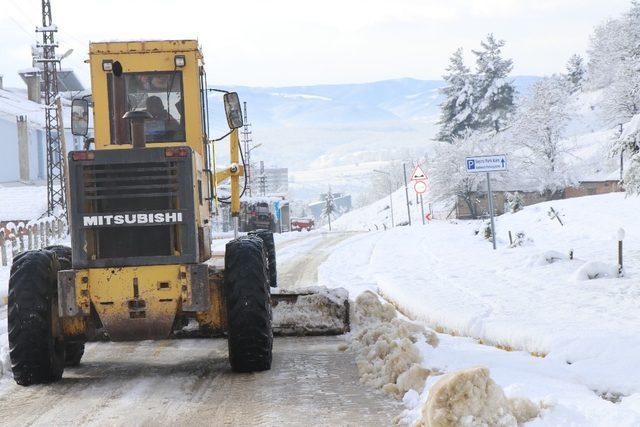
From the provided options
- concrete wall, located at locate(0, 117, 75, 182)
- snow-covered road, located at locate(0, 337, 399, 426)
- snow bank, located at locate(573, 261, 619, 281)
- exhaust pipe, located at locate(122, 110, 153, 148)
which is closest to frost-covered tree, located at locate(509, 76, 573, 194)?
concrete wall, located at locate(0, 117, 75, 182)

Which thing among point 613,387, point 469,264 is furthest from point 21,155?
point 613,387

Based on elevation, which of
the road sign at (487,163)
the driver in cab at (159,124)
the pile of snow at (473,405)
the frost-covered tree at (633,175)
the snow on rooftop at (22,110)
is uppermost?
the snow on rooftop at (22,110)

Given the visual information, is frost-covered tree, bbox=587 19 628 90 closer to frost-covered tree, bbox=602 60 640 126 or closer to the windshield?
frost-covered tree, bbox=602 60 640 126

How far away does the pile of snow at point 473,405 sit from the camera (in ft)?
17.7

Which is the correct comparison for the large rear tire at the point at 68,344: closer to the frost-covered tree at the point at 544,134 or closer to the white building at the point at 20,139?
the white building at the point at 20,139

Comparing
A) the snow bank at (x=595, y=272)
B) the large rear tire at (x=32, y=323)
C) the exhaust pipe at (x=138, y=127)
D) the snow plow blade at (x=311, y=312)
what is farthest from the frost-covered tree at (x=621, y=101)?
the large rear tire at (x=32, y=323)

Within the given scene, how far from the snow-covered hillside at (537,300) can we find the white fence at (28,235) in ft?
28.8

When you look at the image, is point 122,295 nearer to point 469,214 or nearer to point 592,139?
point 469,214

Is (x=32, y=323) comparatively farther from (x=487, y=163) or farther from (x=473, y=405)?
(x=487, y=163)

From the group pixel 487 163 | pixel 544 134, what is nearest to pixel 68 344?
pixel 487 163

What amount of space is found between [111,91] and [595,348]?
5514 millimetres

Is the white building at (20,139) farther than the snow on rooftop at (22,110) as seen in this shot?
Yes

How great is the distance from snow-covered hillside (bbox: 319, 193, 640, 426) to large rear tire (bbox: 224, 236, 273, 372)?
1.52 m

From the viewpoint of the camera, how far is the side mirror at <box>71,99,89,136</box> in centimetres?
956
